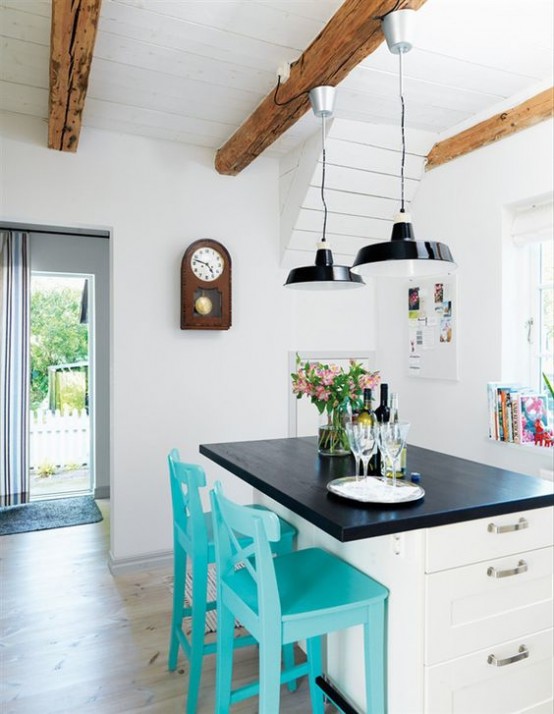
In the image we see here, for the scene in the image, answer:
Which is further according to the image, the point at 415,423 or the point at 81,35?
the point at 415,423

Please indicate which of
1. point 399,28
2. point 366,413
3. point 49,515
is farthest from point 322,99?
point 49,515

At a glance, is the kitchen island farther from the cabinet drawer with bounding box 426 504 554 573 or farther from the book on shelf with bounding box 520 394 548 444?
the book on shelf with bounding box 520 394 548 444

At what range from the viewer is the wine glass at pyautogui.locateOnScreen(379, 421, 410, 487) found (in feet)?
5.65

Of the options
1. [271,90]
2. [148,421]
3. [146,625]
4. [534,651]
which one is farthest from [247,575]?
[271,90]

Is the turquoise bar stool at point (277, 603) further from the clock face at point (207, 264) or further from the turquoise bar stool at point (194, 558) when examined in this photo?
the clock face at point (207, 264)

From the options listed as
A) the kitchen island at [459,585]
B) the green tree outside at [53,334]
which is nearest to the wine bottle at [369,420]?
the kitchen island at [459,585]

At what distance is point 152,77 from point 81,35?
0.68 meters

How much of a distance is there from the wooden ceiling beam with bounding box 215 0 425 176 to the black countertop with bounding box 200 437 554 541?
1492 millimetres

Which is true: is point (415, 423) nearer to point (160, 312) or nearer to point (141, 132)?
point (160, 312)

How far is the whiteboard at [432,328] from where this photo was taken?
3.25 m

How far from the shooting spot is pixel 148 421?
3.30 m

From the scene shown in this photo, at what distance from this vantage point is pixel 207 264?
133 inches

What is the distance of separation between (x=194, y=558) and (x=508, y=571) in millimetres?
1045

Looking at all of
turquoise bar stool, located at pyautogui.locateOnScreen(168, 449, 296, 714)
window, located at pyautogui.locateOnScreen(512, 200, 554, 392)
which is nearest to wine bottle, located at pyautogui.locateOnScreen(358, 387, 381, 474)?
turquoise bar stool, located at pyautogui.locateOnScreen(168, 449, 296, 714)
